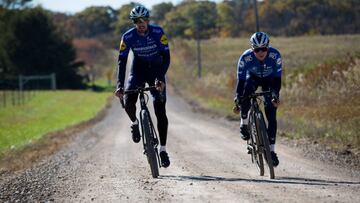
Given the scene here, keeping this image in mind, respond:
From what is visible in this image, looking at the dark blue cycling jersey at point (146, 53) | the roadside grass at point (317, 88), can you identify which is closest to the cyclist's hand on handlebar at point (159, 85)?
the dark blue cycling jersey at point (146, 53)

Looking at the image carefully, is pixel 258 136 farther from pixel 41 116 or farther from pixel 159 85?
pixel 41 116

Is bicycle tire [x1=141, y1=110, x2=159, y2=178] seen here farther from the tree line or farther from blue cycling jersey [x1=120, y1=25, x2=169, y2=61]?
the tree line

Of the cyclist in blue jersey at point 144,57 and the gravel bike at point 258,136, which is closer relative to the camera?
the gravel bike at point 258,136

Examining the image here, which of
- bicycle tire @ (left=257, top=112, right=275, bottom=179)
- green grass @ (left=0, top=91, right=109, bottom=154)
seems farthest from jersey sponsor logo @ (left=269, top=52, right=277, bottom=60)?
green grass @ (left=0, top=91, right=109, bottom=154)

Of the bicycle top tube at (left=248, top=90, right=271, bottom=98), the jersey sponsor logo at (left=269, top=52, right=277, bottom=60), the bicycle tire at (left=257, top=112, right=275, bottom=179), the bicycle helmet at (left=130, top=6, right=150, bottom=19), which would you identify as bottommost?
the bicycle tire at (left=257, top=112, right=275, bottom=179)

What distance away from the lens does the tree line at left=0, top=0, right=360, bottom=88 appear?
28219 millimetres

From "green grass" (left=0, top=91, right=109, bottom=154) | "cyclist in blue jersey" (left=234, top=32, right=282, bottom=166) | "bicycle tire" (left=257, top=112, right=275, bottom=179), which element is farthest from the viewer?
"green grass" (left=0, top=91, right=109, bottom=154)

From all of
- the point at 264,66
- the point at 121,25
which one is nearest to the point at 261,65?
the point at 264,66

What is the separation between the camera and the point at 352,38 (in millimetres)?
21750

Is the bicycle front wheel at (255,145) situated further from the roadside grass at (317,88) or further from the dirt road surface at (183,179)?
the roadside grass at (317,88)

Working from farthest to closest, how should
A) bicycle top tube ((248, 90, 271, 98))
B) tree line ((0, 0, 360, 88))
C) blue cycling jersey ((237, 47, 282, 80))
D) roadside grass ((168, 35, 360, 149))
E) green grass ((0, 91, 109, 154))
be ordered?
tree line ((0, 0, 360, 88)), green grass ((0, 91, 109, 154)), roadside grass ((168, 35, 360, 149)), blue cycling jersey ((237, 47, 282, 80)), bicycle top tube ((248, 90, 271, 98))

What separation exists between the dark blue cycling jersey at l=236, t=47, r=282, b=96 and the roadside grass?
14.5ft

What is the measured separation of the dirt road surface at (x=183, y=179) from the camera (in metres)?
7.95

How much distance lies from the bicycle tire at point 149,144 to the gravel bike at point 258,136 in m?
1.60
